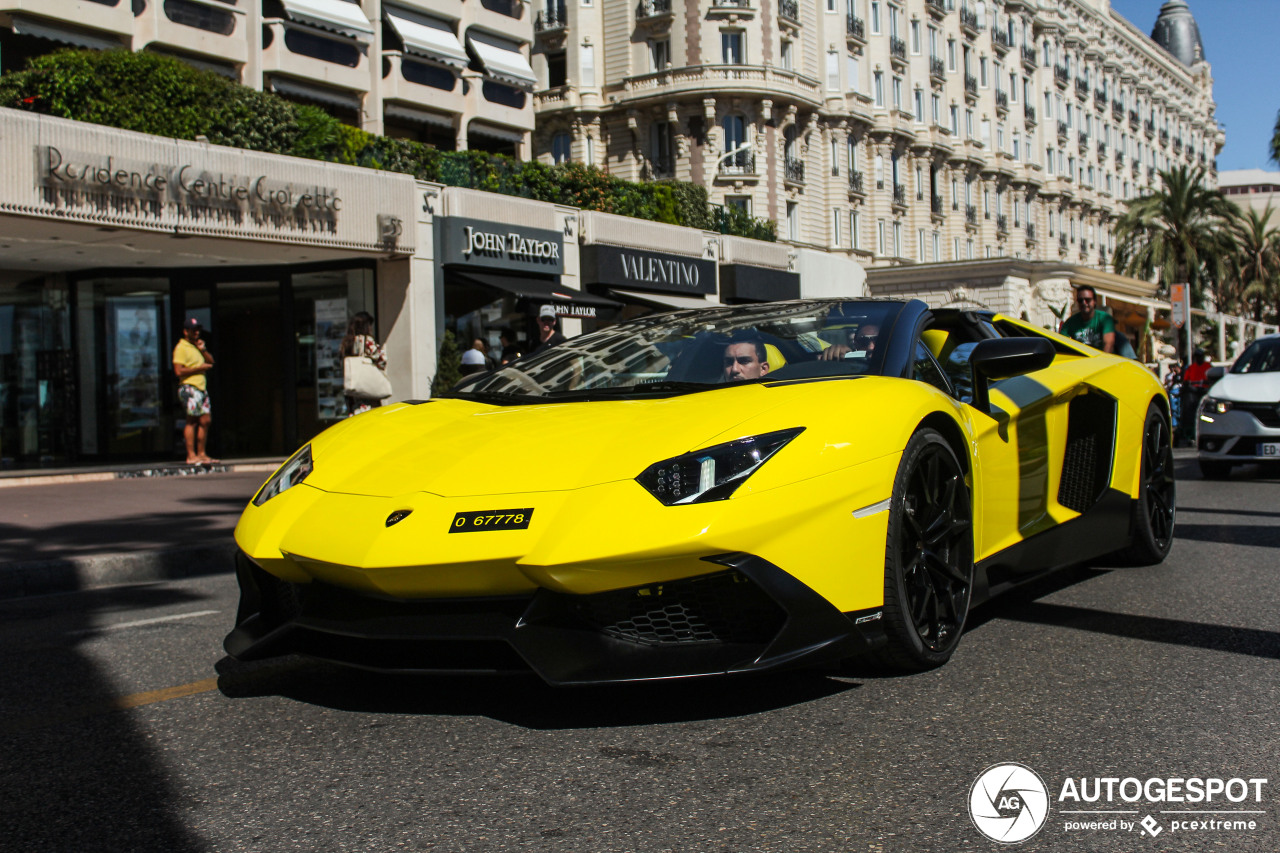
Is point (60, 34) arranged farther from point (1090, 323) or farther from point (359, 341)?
point (1090, 323)

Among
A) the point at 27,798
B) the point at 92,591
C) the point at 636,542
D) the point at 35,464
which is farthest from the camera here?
the point at 35,464

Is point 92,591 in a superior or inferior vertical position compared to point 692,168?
inferior

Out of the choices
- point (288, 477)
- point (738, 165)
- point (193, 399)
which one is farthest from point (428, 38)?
point (288, 477)

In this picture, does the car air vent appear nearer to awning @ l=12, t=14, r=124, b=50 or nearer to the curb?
the curb

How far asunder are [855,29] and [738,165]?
873cm

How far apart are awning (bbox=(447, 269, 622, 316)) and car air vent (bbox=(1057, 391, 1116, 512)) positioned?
13.1m

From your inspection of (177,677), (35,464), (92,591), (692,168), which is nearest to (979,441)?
(177,677)

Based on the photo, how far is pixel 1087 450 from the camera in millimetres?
4871

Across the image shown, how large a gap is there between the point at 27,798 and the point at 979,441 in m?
2.89

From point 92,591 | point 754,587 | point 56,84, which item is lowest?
point 92,591

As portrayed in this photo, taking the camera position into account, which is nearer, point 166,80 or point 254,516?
point 254,516

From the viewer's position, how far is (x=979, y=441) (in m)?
3.95

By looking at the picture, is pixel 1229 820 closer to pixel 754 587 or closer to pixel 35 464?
pixel 754 587

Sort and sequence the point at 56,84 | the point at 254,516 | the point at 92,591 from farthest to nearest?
the point at 56,84, the point at 92,591, the point at 254,516
